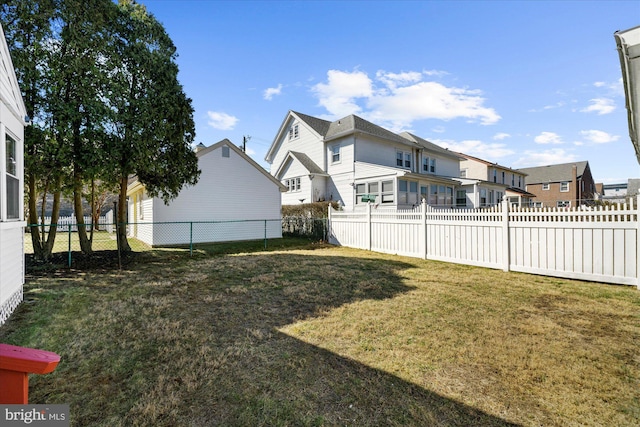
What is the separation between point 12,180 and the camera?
5.27 m

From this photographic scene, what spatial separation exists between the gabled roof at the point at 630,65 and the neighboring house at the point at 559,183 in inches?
1726

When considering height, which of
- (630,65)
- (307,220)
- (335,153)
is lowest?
(307,220)

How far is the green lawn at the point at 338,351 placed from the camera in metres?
2.53

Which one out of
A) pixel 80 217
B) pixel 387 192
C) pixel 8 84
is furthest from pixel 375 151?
pixel 8 84

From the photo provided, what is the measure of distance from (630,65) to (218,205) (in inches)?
616

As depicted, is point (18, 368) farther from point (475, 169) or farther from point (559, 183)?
point (559, 183)

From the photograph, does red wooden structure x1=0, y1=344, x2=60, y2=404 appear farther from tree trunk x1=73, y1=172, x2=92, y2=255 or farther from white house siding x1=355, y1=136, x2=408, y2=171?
white house siding x1=355, y1=136, x2=408, y2=171

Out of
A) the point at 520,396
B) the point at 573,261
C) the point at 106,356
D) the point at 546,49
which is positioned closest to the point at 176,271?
the point at 106,356

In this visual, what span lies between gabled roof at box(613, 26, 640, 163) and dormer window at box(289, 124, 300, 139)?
22531 mm

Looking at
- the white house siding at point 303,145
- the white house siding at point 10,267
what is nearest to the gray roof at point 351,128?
the white house siding at point 303,145

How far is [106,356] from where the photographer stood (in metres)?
3.49

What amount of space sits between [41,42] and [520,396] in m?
13.5

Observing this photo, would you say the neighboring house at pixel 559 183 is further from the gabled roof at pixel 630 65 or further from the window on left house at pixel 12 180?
the window on left house at pixel 12 180

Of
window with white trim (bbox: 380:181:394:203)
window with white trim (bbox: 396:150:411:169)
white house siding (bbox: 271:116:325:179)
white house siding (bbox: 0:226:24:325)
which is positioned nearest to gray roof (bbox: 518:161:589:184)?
window with white trim (bbox: 396:150:411:169)
